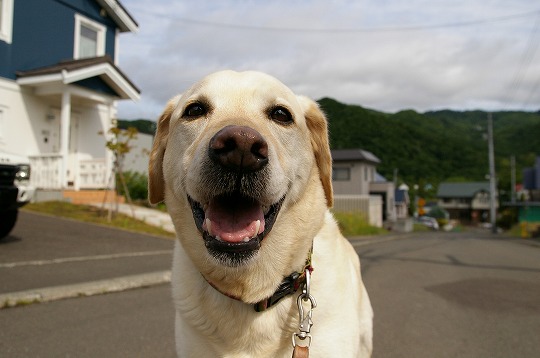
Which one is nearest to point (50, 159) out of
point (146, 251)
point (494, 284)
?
point (146, 251)

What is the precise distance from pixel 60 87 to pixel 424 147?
87.4 meters

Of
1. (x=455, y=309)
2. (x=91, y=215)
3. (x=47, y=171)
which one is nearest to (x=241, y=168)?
(x=455, y=309)

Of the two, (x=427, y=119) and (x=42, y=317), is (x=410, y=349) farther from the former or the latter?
(x=427, y=119)

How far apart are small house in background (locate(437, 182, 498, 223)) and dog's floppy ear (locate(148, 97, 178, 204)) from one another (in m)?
95.6

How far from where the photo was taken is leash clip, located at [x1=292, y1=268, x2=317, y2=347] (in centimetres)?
188

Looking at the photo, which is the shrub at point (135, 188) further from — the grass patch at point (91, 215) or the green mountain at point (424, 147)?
the green mountain at point (424, 147)

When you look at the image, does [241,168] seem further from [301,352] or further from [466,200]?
[466,200]

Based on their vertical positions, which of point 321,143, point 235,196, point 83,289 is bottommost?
point 83,289

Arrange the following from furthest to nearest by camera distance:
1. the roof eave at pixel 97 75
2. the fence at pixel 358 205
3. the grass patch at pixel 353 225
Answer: the fence at pixel 358 205
the grass patch at pixel 353 225
the roof eave at pixel 97 75

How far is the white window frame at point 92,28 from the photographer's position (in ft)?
52.8

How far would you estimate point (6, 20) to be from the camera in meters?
13.5

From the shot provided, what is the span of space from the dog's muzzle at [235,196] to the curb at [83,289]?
10.6 ft

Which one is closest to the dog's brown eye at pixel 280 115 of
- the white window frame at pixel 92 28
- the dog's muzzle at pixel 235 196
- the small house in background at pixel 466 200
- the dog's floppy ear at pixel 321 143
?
the dog's floppy ear at pixel 321 143

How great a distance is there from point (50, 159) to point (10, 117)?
6.53 feet
